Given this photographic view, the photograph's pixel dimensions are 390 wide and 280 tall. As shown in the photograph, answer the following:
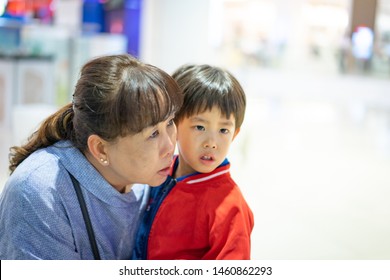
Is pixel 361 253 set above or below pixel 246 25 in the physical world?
below

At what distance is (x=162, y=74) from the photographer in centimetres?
138

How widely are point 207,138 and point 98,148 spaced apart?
317 mm

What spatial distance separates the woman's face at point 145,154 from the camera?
1.39 meters

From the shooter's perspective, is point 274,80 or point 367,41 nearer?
point 367,41

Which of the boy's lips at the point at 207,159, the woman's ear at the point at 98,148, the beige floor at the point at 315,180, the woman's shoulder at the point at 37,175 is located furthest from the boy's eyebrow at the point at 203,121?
the beige floor at the point at 315,180

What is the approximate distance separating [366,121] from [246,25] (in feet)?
21.6

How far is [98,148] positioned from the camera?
4.67ft

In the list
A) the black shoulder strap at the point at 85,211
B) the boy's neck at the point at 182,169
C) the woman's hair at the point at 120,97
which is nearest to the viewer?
the woman's hair at the point at 120,97

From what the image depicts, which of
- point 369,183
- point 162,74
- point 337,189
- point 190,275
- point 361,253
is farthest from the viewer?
point 369,183

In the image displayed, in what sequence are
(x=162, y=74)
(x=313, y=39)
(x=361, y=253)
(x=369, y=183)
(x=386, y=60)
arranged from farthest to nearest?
(x=313, y=39)
(x=386, y=60)
(x=369, y=183)
(x=361, y=253)
(x=162, y=74)

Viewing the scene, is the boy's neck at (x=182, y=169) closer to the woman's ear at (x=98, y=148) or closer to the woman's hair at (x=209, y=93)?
the woman's hair at (x=209, y=93)

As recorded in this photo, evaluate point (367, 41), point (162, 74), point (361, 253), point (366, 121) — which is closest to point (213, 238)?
point (162, 74)

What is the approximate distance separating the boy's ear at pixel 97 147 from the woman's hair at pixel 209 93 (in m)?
0.27

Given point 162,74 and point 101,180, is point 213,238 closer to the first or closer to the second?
point 101,180
